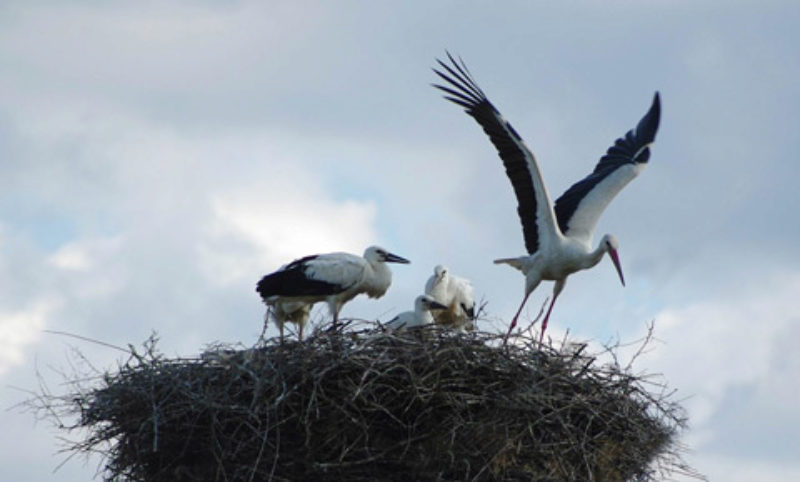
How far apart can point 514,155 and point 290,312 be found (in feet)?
7.81

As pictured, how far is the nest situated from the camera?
860 centimetres

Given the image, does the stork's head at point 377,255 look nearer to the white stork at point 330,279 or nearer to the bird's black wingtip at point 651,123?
the white stork at point 330,279

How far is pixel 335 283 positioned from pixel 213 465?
10.3ft

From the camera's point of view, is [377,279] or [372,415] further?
[377,279]

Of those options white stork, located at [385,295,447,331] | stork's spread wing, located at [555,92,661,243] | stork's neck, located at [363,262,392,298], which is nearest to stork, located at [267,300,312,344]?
stork's neck, located at [363,262,392,298]

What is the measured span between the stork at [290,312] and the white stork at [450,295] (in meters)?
1.01

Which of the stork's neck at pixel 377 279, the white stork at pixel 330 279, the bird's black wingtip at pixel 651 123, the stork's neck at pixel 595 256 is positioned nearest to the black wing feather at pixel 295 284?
the white stork at pixel 330 279

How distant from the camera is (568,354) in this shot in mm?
9211

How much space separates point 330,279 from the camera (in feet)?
38.4

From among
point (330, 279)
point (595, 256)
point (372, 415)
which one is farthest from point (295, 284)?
point (372, 415)

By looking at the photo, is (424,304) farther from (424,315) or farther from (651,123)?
(651,123)

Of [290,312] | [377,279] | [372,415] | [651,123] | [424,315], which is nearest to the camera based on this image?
[372,415]

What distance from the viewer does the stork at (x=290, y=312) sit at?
39.5 ft

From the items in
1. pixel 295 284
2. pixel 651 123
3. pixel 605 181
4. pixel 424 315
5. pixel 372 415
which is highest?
pixel 651 123
